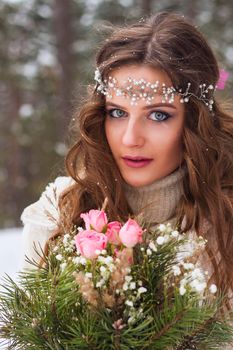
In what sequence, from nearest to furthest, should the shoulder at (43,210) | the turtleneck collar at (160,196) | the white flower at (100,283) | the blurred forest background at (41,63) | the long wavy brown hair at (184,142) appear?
the white flower at (100,283) → the long wavy brown hair at (184,142) → the turtleneck collar at (160,196) → the shoulder at (43,210) → the blurred forest background at (41,63)

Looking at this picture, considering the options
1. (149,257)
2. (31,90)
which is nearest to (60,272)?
(149,257)

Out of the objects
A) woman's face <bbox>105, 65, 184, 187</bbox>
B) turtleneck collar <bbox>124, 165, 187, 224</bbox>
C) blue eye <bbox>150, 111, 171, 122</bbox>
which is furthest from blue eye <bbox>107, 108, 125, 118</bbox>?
turtleneck collar <bbox>124, 165, 187, 224</bbox>

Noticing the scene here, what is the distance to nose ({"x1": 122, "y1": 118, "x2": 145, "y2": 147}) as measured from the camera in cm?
201

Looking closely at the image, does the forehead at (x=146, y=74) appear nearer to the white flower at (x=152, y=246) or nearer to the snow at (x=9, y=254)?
the white flower at (x=152, y=246)

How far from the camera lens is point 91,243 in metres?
1.37

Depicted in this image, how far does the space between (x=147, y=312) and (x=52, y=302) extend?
20cm

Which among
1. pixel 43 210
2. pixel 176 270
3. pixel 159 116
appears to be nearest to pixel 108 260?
pixel 176 270

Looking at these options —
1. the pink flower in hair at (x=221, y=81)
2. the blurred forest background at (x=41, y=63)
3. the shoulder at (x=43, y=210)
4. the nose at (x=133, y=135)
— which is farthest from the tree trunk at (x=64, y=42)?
the nose at (x=133, y=135)

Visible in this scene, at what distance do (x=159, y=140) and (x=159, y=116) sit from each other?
0.08m

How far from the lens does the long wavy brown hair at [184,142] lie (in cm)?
211

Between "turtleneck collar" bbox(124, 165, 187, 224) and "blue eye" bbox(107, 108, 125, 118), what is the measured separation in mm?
272

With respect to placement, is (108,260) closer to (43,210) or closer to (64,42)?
(43,210)

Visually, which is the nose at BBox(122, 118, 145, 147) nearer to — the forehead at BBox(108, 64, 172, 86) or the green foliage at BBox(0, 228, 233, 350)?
the forehead at BBox(108, 64, 172, 86)

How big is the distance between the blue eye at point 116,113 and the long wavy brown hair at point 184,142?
0.07 meters
